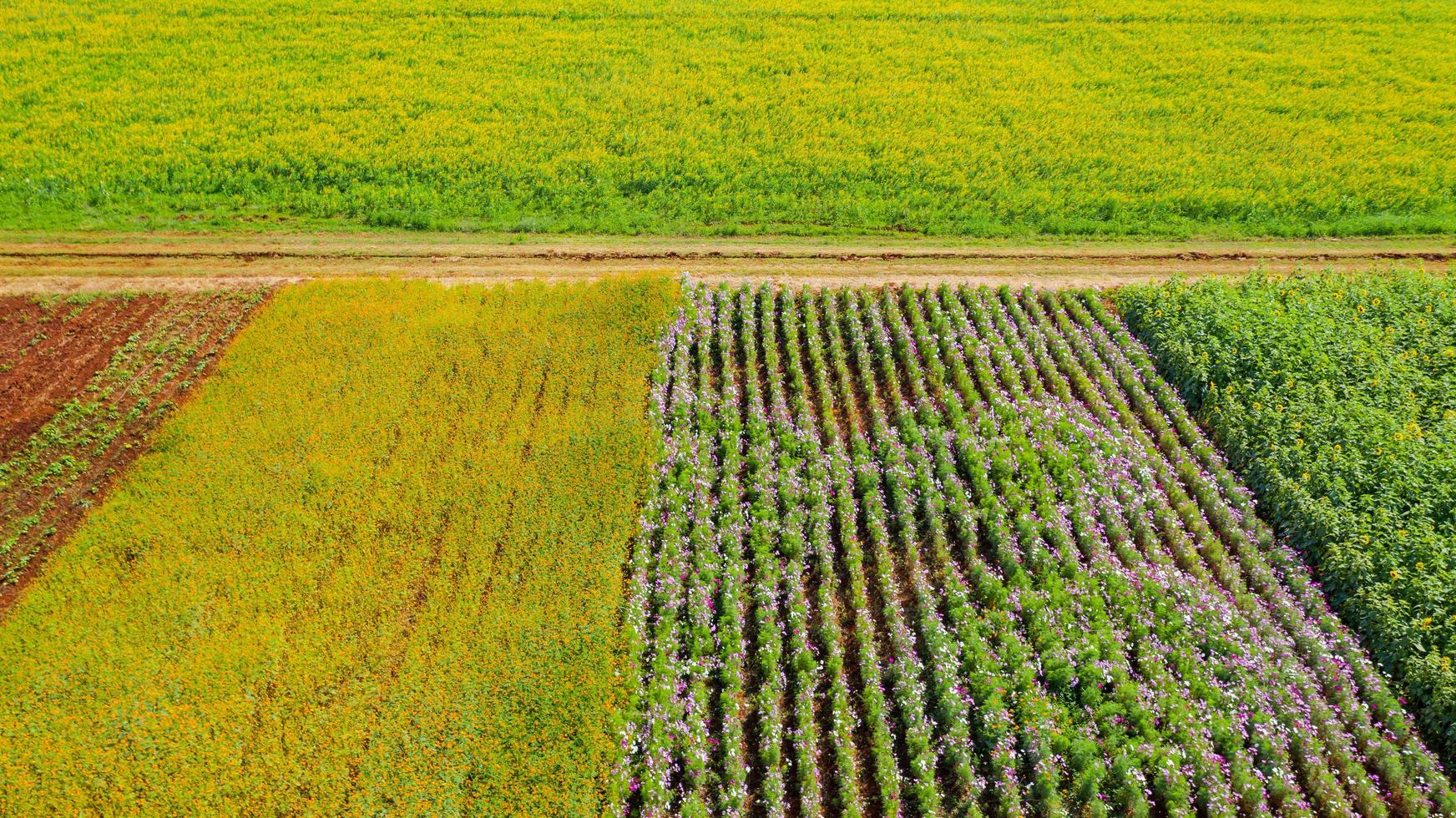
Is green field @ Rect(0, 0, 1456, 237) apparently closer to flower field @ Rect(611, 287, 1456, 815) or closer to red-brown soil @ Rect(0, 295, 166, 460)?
red-brown soil @ Rect(0, 295, 166, 460)

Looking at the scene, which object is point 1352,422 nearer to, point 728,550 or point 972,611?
point 972,611

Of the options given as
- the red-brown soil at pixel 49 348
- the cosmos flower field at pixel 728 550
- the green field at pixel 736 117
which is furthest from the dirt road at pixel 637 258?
the cosmos flower field at pixel 728 550

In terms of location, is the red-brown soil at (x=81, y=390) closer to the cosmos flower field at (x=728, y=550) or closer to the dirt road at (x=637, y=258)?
the cosmos flower field at (x=728, y=550)

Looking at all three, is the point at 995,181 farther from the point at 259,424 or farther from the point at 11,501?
the point at 11,501

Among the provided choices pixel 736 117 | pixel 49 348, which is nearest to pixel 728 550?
pixel 49 348

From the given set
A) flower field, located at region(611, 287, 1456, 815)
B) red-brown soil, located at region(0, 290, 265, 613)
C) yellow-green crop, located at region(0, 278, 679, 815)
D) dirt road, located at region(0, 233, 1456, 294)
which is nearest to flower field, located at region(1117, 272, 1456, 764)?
flower field, located at region(611, 287, 1456, 815)

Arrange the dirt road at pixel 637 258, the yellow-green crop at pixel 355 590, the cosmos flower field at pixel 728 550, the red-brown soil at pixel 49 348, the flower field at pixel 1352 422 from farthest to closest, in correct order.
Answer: the dirt road at pixel 637 258 → the red-brown soil at pixel 49 348 → the flower field at pixel 1352 422 → the cosmos flower field at pixel 728 550 → the yellow-green crop at pixel 355 590
